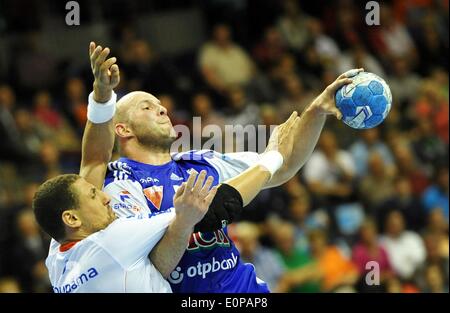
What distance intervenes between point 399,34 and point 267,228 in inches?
264

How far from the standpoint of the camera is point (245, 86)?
661 inches

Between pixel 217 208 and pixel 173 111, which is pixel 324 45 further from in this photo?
pixel 217 208

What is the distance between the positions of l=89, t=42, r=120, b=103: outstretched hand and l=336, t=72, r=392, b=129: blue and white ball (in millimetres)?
1710

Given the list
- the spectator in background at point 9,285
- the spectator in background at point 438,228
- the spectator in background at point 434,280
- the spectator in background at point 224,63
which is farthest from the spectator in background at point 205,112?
the spectator in background at point 9,285

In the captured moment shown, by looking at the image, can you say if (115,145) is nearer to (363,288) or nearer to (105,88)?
(105,88)

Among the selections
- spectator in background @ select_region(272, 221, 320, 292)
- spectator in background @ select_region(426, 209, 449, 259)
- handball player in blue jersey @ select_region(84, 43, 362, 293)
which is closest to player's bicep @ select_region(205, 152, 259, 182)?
handball player in blue jersey @ select_region(84, 43, 362, 293)

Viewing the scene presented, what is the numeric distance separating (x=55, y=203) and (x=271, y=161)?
1621mm

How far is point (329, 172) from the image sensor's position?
1557 cm

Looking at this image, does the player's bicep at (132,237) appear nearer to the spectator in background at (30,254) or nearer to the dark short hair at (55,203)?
the dark short hair at (55,203)

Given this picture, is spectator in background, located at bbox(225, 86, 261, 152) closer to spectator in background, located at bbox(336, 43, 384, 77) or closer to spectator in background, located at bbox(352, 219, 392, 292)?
spectator in background, located at bbox(352, 219, 392, 292)

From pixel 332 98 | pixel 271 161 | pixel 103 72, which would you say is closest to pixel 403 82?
pixel 332 98

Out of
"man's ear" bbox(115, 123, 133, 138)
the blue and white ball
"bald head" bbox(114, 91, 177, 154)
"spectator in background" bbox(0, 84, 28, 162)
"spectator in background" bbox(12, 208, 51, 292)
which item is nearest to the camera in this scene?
the blue and white ball

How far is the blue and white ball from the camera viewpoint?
7645 millimetres

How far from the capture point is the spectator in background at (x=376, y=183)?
1558 centimetres
